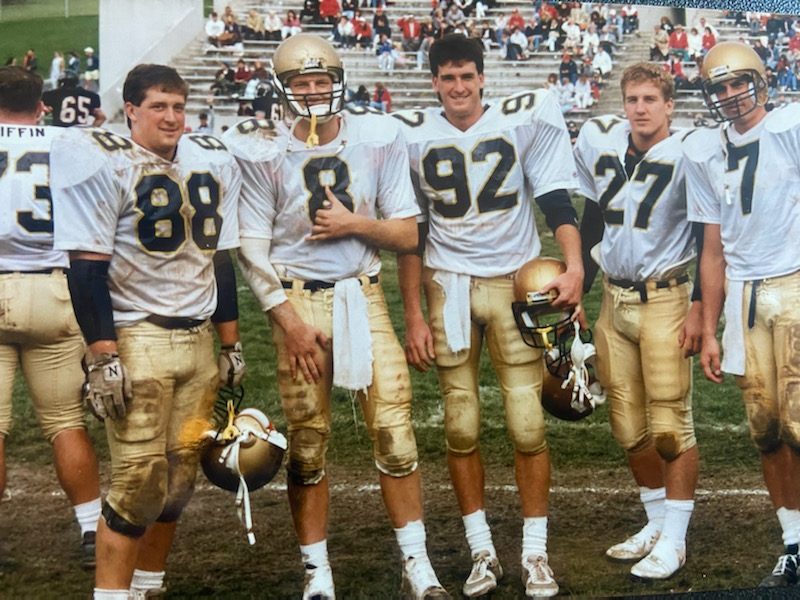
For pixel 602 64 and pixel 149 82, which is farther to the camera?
pixel 602 64

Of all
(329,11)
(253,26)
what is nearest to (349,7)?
(329,11)

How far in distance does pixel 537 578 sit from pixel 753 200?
1267 mm

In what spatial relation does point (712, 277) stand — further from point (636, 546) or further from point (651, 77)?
point (636, 546)

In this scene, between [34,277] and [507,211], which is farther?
[507,211]

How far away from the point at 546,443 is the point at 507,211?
2.25ft

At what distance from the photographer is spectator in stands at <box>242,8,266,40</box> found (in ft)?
10.6

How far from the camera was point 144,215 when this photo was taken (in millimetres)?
2842

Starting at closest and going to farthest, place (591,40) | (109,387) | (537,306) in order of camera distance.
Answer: (109,387)
(537,306)
(591,40)

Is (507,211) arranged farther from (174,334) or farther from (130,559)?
(130,559)

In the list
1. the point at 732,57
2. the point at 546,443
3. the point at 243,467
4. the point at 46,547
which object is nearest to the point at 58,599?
the point at 46,547

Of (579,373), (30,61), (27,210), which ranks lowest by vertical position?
(579,373)

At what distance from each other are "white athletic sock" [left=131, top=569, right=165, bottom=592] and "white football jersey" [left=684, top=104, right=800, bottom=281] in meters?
A: 1.83

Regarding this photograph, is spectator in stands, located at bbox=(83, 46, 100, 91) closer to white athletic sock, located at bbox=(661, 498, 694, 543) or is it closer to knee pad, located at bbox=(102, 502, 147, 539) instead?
knee pad, located at bbox=(102, 502, 147, 539)

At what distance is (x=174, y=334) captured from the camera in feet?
9.48
